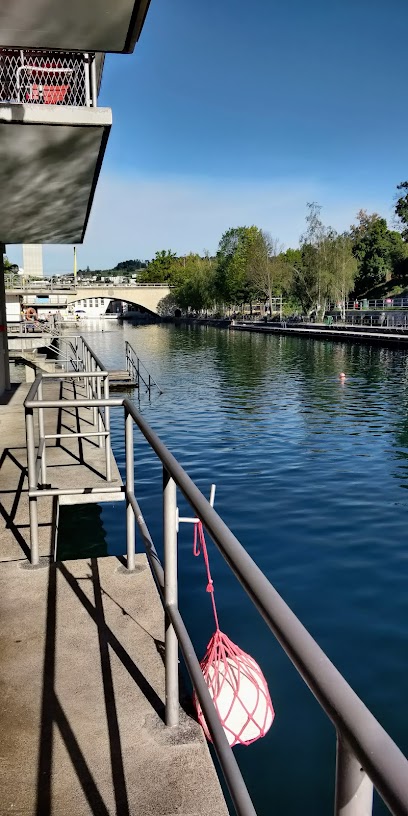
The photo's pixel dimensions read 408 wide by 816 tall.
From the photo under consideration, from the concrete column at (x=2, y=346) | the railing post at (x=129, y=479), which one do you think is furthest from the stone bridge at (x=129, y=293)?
the railing post at (x=129, y=479)

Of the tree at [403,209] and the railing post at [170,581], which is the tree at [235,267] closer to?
the tree at [403,209]

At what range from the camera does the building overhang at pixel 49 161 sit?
22.4 feet

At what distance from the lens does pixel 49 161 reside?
807 cm

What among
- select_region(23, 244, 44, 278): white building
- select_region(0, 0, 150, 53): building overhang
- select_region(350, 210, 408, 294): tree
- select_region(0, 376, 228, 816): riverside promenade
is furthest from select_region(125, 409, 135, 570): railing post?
select_region(23, 244, 44, 278): white building

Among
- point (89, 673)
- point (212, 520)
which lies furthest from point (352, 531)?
point (212, 520)

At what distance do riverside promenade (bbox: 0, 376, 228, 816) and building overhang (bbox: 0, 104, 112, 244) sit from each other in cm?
450

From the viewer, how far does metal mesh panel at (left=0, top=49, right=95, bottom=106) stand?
7414mm

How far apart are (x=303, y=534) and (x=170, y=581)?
264 inches

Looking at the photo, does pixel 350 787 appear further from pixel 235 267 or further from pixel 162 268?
pixel 162 268

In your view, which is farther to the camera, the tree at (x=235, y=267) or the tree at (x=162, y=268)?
the tree at (x=162, y=268)

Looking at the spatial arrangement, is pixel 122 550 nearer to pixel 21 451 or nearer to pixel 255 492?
pixel 21 451

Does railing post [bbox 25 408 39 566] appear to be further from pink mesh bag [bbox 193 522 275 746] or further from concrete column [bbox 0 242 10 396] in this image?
concrete column [bbox 0 242 10 396]

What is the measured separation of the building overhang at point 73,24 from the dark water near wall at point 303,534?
5.66 m

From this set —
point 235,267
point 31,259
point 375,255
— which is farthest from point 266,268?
point 31,259
